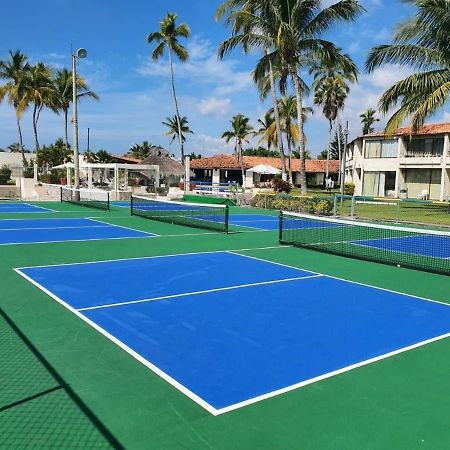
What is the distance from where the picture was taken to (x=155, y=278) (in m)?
9.58

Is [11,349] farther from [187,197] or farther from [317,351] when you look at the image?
[187,197]

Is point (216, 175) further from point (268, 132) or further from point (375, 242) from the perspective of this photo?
point (375, 242)

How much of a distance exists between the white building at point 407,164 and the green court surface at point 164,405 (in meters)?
32.9

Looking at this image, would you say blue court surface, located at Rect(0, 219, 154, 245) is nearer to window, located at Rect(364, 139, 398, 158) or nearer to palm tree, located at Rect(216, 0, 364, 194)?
palm tree, located at Rect(216, 0, 364, 194)

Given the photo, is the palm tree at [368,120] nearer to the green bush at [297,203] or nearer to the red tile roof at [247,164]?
the red tile roof at [247,164]

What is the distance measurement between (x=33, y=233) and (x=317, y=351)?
1233 centimetres

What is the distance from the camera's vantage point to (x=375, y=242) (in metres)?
15.0

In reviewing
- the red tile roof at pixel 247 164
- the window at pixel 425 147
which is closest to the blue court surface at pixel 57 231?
the window at pixel 425 147

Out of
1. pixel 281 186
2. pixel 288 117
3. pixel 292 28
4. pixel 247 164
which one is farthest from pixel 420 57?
pixel 247 164

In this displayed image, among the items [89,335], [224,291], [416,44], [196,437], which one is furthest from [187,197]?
[196,437]

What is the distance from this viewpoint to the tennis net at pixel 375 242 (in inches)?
466

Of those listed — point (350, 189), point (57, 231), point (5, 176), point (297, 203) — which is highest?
point (5, 176)

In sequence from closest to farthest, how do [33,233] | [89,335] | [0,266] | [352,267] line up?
[89,335] → [0,266] → [352,267] → [33,233]

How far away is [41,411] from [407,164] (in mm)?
38657
